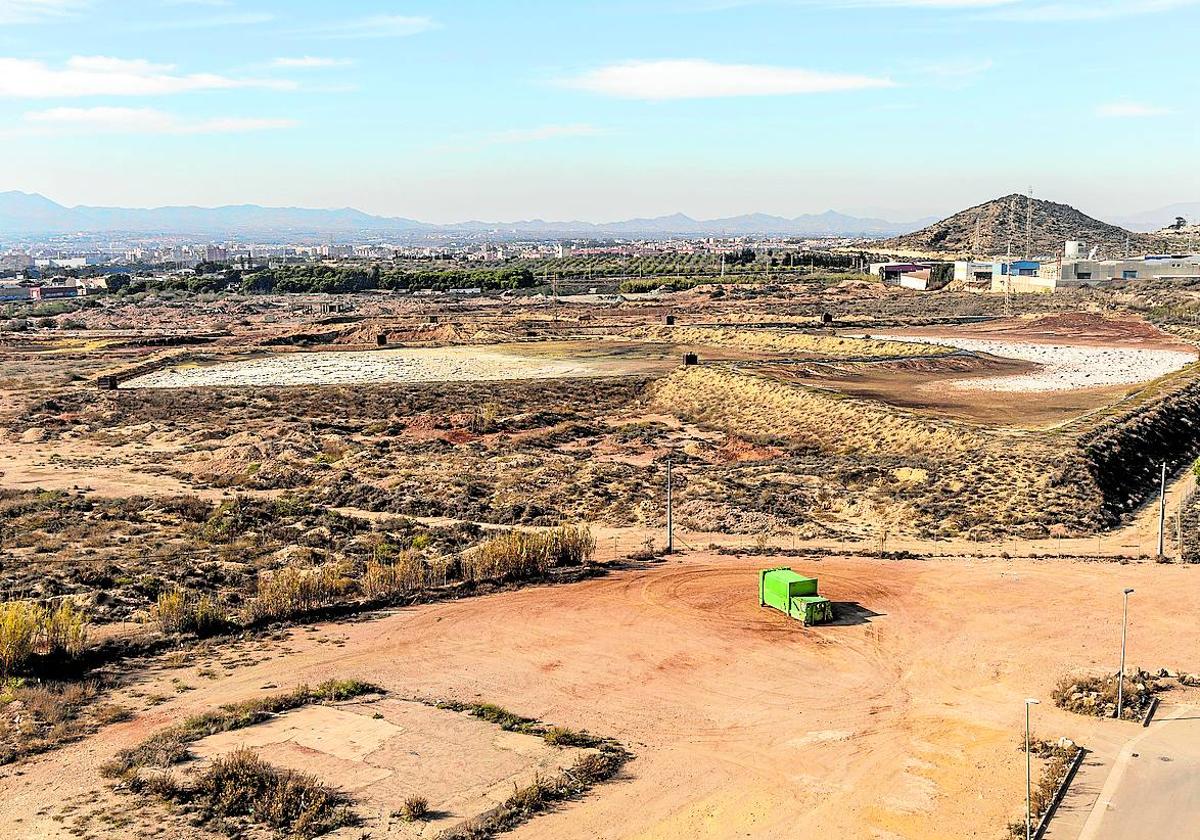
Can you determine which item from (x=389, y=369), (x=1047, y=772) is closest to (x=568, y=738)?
(x=1047, y=772)

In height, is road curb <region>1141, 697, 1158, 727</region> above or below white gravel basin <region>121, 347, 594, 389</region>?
below

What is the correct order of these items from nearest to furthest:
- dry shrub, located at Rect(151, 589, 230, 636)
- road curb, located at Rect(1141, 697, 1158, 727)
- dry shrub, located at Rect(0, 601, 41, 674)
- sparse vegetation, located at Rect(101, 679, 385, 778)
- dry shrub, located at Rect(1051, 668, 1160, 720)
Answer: sparse vegetation, located at Rect(101, 679, 385, 778) → road curb, located at Rect(1141, 697, 1158, 727) → dry shrub, located at Rect(1051, 668, 1160, 720) → dry shrub, located at Rect(0, 601, 41, 674) → dry shrub, located at Rect(151, 589, 230, 636)

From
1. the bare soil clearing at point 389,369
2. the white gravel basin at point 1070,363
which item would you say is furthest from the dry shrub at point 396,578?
the bare soil clearing at point 389,369

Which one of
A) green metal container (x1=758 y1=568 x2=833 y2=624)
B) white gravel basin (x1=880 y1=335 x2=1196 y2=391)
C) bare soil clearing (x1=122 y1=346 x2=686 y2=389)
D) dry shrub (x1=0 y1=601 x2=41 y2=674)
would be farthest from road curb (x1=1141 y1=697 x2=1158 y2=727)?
bare soil clearing (x1=122 y1=346 x2=686 y2=389)

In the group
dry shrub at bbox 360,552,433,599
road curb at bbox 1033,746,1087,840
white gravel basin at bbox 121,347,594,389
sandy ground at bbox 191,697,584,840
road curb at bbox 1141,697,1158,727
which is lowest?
sandy ground at bbox 191,697,584,840

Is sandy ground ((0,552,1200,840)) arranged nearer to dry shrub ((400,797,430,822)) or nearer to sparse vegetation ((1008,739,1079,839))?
sparse vegetation ((1008,739,1079,839))

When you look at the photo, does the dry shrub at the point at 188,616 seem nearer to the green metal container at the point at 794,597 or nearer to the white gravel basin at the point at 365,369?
the green metal container at the point at 794,597

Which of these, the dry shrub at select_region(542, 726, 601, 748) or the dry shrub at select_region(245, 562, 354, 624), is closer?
the dry shrub at select_region(542, 726, 601, 748)
